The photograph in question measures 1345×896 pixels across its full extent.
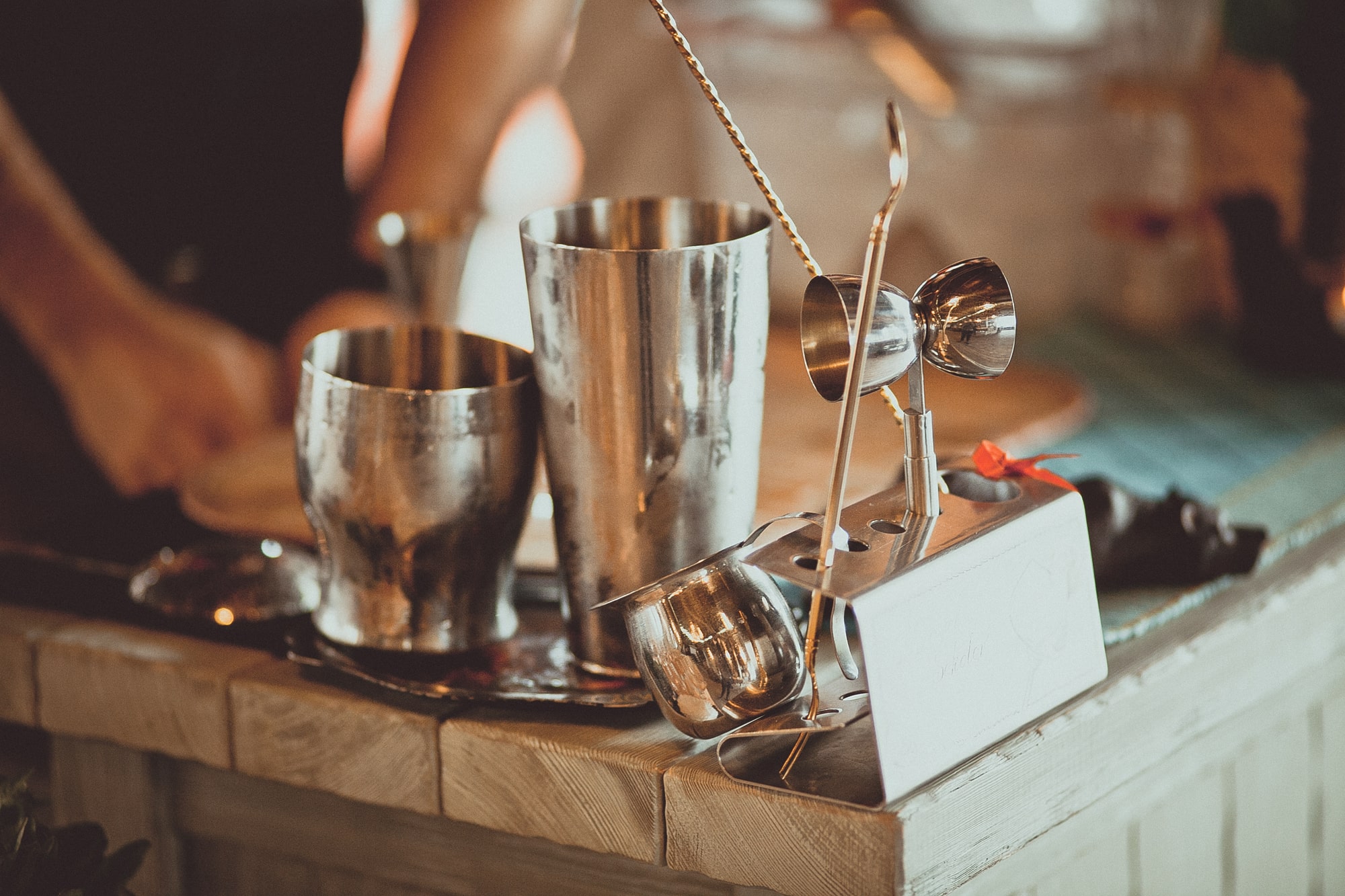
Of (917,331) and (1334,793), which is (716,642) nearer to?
(917,331)

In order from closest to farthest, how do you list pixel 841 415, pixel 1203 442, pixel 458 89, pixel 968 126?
pixel 841 415 < pixel 1203 442 < pixel 458 89 < pixel 968 126

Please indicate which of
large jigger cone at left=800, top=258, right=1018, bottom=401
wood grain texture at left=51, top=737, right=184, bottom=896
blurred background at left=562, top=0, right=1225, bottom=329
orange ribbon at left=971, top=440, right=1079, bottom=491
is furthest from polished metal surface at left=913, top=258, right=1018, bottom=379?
blurred background at left=562, top=0, right=1225, bottom=329

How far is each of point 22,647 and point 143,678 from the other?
12 cm

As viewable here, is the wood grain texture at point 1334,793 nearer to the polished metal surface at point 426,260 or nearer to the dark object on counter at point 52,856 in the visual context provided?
the polished metal surface at point 426,260

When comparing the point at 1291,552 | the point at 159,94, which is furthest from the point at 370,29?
the point at 1291,552

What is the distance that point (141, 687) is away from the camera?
3.06 feet

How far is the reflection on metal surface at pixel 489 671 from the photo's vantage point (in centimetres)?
81

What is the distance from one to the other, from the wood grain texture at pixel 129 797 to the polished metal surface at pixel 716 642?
46cm

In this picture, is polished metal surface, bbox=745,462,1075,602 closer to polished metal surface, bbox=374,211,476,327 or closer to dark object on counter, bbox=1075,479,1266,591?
dark object on counter, bbox=1075,479,1266,591

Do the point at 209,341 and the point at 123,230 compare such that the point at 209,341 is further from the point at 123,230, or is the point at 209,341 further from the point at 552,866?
the point at 552,866

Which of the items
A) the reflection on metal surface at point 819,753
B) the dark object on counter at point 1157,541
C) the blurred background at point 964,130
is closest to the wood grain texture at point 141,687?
the reflection on metal surface at point 819,753

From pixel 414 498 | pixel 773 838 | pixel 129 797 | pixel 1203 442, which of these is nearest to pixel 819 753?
pixel 773 838

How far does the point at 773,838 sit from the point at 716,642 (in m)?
0.11

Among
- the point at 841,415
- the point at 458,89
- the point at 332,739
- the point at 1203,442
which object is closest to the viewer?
the point at 841,415
